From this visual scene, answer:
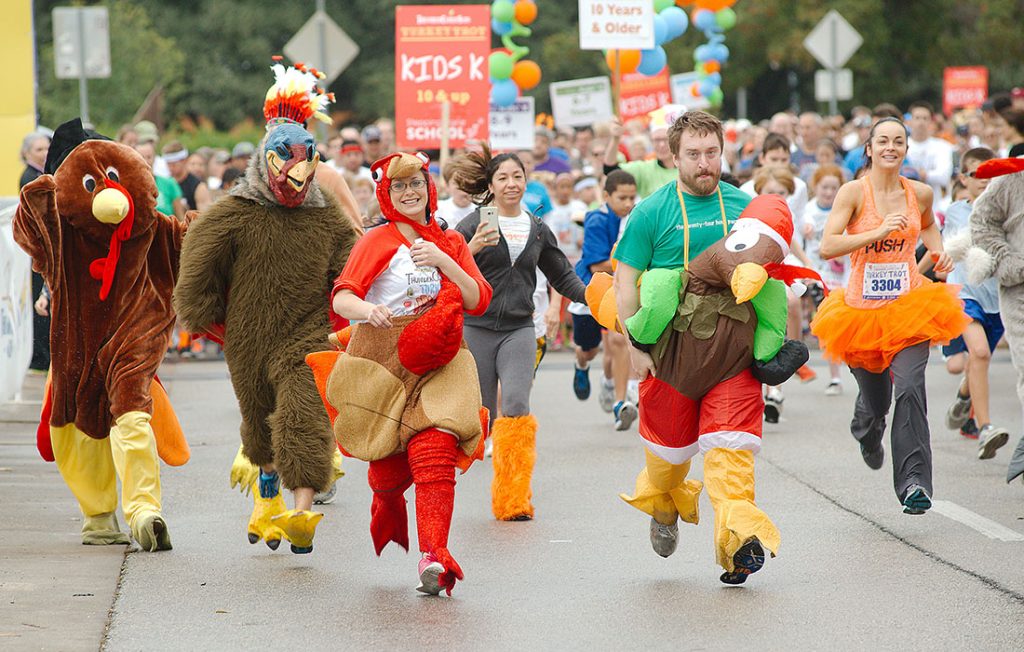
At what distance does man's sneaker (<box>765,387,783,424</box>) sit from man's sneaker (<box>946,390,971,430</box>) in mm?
1286

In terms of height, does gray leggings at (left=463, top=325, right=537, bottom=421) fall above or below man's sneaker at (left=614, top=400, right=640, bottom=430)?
above

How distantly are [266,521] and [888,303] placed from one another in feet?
10.3

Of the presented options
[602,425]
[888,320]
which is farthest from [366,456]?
[602,425]

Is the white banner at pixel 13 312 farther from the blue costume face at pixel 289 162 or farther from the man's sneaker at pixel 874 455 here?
the man's sneaker at pixel 874 455

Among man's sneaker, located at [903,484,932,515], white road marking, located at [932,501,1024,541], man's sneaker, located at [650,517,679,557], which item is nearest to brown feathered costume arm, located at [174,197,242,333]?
man's sneaker, located at [650,517,679,557]

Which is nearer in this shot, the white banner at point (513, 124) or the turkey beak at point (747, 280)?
the turkey beak at point (747, 280)

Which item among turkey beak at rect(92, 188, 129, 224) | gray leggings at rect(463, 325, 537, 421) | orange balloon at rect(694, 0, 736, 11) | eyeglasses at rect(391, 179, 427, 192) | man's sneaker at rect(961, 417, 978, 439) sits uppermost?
orange balloon at rect(694, 0, 736, 11)

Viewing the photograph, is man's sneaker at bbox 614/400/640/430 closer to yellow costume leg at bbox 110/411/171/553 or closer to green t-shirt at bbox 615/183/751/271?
yellow costume leg at bbox 110/411/171/553

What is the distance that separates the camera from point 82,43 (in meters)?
20.9

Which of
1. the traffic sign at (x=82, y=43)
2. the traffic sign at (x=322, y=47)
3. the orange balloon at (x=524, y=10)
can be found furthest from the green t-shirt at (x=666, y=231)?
the traffic sign at (x=322, y=47)

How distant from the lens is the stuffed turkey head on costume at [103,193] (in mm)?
8062

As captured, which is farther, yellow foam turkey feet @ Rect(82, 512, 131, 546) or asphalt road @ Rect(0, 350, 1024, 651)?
yellow foam turkey feet @ Rect(82, 512, 131, 546)

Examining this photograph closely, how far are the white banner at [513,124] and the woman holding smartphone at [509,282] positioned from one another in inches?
441

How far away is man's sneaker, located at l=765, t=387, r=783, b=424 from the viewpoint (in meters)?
12.5
